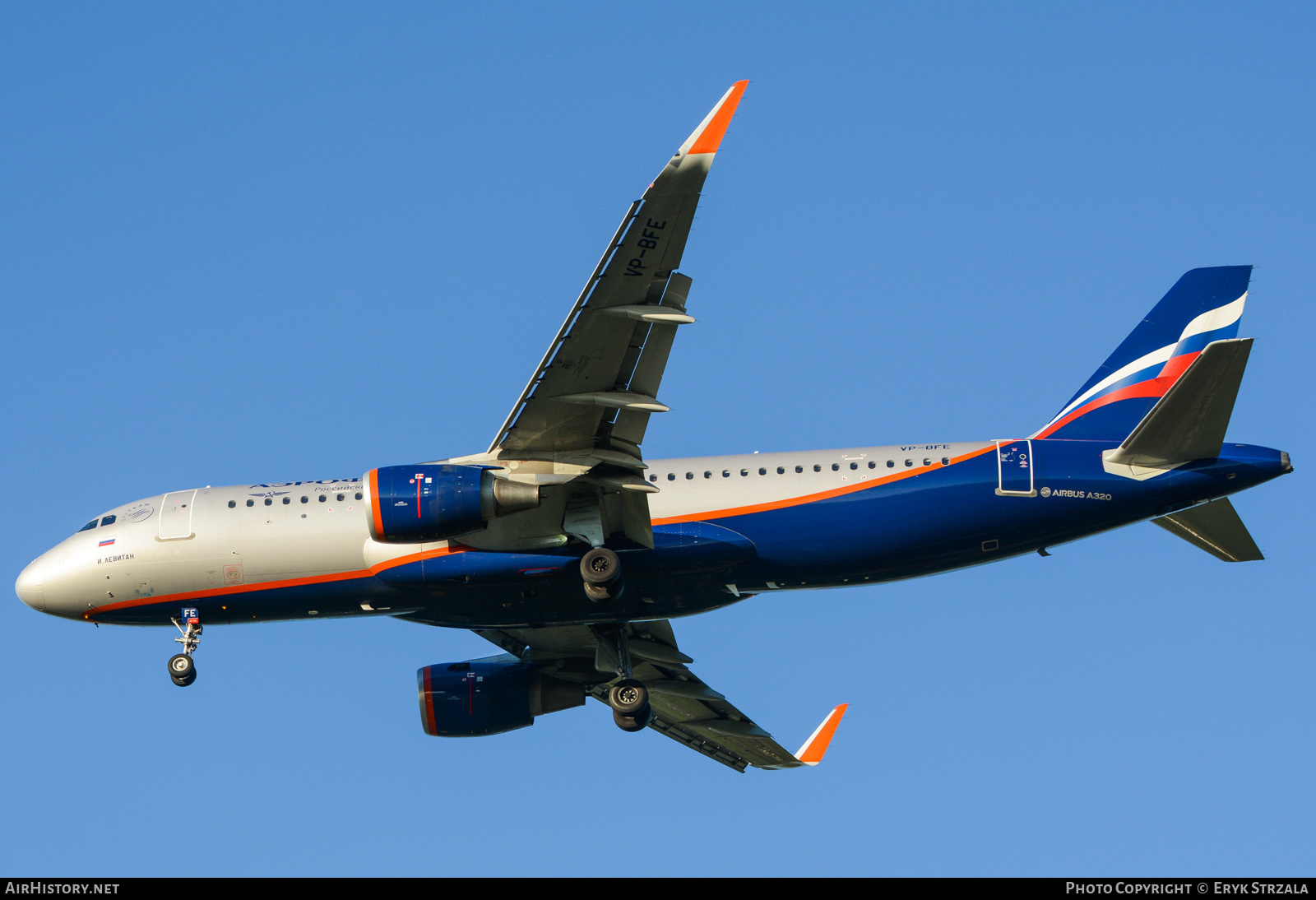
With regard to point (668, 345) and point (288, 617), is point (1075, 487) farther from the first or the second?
point (288, 617)

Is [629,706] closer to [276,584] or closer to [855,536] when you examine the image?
[855,536]

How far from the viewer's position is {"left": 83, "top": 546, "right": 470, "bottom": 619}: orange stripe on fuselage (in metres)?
28.1

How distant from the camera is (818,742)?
3397 centimetres

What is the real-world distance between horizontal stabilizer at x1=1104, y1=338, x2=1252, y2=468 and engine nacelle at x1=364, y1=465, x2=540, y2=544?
34.8 ft

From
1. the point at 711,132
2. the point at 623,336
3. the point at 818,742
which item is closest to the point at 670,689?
the point at 818,742

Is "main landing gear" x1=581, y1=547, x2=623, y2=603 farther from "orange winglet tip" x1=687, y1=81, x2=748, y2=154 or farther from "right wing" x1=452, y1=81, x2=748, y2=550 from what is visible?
"orange winglet tip" x1=687, y1=81, x2=748, y2=154

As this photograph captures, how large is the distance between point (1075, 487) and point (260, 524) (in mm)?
15044

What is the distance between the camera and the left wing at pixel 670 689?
33.2 meters

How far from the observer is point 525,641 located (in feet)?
109

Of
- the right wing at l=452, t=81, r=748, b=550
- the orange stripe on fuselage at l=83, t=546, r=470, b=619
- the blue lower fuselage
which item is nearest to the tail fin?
the blue lower fuselage
